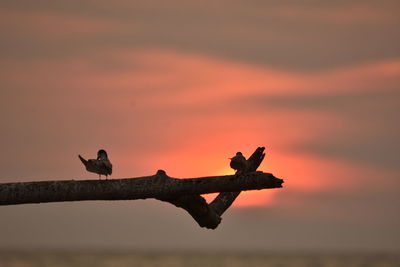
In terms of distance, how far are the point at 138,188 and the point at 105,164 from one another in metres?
3.07

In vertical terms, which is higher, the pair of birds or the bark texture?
the pair of birds

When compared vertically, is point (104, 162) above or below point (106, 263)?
below

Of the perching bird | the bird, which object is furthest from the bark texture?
the perching bird

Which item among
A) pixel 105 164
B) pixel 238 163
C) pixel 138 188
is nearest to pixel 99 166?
pixel 105 164

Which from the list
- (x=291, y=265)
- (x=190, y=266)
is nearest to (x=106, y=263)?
(x=190, y=266)

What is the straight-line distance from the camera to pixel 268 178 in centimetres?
1376

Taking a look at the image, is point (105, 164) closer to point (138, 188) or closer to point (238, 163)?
point (238, 163)

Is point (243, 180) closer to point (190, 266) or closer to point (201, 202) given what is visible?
point (201, 202)

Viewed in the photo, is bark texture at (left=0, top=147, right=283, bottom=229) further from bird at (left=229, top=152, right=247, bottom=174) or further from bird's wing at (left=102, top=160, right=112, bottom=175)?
bird's wing at (left=102, top=160, right=112, bottom=175)

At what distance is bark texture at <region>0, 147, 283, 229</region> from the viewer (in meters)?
12.6

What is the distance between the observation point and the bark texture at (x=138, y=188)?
12617 millimetres

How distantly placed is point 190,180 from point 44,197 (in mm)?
1928

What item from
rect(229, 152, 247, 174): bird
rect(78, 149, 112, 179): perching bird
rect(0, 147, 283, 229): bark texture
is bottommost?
rect(0, 147, 283, 229): bark texture

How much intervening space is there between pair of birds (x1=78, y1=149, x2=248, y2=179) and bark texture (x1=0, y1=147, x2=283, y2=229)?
3.04ft
